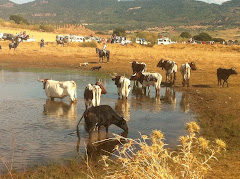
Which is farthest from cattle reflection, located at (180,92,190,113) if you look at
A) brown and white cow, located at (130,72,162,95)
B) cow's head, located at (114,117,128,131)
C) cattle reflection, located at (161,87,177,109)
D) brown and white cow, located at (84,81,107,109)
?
cow's head, located at (114,117,128,131)

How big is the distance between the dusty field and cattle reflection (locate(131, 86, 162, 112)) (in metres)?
1.64

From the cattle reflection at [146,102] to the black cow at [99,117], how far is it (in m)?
4.22

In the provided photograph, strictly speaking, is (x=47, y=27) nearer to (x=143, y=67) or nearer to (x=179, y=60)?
(x=179, y=60)

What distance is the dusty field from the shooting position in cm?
1081

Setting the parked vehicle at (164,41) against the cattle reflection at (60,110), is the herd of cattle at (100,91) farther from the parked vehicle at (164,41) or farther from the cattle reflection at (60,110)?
the parked vehicle at (164,41)

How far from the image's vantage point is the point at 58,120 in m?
13.3

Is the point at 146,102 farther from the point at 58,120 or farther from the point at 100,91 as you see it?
the point at 58,120

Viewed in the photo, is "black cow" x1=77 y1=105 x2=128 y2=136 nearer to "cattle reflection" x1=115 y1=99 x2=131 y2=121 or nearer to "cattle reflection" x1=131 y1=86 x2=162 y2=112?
"cattle reflection" x1=115 y1=99 x2=131 y2=121

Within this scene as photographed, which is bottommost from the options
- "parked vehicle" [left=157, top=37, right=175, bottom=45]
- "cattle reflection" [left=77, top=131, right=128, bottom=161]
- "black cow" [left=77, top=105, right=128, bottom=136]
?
"cattle reflection" [left=77, top=131, right=128, bottom=161]

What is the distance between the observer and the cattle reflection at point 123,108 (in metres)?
14.7

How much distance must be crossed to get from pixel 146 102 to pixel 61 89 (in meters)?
4.02

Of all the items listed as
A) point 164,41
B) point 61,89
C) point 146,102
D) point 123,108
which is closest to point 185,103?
point 146,102

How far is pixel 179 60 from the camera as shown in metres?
36.6

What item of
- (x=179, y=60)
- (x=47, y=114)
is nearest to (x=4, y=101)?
(x=47, y=114)
